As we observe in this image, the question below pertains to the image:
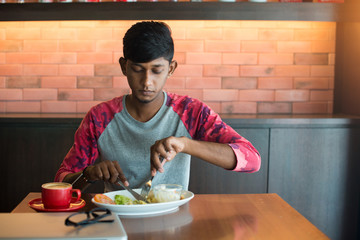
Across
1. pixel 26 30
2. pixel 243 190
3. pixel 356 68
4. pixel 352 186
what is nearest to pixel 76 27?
pixel 26 30

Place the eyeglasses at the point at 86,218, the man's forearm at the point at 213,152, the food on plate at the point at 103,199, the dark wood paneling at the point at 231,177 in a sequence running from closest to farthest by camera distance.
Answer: the eyeglasses at the point at 86,218, the food on plate at the point at 103,199, the man's forearm at the point at 213,152, the dark wood paneling at the point at 231,177

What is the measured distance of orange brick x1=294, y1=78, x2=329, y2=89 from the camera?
3.27 meters

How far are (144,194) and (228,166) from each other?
0.36 m

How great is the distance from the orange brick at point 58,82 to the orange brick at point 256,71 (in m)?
1.18

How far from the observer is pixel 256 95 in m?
3.25

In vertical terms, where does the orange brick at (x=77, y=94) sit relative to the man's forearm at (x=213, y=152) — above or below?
above

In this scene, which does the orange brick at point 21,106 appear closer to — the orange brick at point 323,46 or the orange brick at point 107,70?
the orange brick at point 107,70

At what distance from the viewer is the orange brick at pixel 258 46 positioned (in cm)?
321

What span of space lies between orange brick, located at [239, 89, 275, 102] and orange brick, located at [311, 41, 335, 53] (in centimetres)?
43

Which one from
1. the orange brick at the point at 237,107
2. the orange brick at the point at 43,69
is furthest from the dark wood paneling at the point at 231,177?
the orange brick at the point at 43,69

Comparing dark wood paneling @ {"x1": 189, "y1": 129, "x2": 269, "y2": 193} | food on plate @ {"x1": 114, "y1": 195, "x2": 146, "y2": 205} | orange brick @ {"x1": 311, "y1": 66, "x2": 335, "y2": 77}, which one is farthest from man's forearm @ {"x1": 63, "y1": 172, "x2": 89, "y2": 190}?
orange brick @ {"x1": 311, "y1": 66, "x2": 335, "y2": 77}

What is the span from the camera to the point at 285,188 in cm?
287

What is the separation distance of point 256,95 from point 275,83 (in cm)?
16

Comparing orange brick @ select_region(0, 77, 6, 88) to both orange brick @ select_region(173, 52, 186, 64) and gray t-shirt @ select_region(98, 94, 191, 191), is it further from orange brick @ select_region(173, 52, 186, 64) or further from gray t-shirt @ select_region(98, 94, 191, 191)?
gray t-shirt @ select_region(98, 94, 191, 191)
